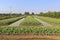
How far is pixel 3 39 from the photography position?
10.3 m

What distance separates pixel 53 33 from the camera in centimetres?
1292

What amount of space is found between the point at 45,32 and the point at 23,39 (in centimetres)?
330

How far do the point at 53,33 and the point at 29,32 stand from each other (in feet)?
6.62

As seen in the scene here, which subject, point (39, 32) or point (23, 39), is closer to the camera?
point (23, 39)

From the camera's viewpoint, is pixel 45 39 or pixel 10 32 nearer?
pixel 45 39

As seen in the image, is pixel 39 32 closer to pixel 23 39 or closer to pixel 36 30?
pixel 36 30

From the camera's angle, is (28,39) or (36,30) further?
(36,30)

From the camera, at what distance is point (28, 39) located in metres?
10.5

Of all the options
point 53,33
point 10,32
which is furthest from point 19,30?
point 53,33

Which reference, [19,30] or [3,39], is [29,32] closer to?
[19,30]

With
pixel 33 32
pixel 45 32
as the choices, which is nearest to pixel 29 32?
pixel 33 32

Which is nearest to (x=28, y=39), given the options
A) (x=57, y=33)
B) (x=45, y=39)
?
(x=45, y=39)

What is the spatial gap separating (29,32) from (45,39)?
115 inches

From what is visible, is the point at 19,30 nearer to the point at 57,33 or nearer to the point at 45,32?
the point at 45,32
